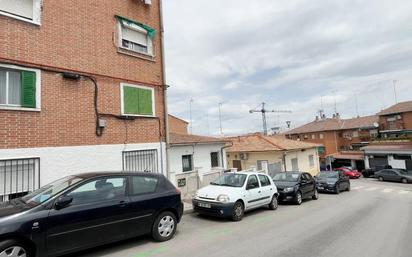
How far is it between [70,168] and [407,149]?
43494mm

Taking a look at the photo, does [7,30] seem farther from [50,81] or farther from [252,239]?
[252,239]

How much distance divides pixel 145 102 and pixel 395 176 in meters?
35.2

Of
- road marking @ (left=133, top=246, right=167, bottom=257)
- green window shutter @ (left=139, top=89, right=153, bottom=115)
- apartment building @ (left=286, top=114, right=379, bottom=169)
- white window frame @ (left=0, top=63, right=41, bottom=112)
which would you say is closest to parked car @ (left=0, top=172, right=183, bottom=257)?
road marking @ (left=133, top=246, right=167, bottom=257)

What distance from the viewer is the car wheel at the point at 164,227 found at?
251 inches

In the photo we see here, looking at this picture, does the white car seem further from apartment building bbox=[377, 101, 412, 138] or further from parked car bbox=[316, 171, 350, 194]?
apartment building bbox=[377, 101, 412, 138]

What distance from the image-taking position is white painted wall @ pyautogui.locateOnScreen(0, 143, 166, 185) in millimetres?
8101

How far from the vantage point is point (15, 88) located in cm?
808

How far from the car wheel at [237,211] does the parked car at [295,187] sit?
4.32m

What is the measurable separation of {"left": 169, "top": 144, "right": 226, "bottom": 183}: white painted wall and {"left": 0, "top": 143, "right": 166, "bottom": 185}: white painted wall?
14.0ft

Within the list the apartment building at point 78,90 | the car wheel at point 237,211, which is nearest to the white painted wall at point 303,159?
the apartment building at point 78,90

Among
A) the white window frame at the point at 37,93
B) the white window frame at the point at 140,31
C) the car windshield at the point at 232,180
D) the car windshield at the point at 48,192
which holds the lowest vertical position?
the car windshield at the point at 232,180

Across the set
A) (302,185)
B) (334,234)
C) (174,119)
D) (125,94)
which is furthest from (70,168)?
(174,119)

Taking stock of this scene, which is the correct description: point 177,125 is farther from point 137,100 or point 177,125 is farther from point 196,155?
point 137,100

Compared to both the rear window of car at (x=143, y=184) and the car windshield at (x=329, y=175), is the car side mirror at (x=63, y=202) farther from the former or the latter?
the car windshield at (x=329, y=175)
